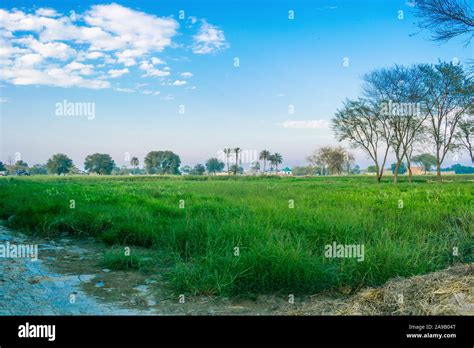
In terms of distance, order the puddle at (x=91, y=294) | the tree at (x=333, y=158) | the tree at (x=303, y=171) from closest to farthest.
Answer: the puddle at (x=91, y=294)
the tree at (x=333, y=158)
the tree at (x=303, y=171)

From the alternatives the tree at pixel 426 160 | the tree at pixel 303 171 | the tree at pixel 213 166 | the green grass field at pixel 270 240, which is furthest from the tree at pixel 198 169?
the green grass field at pixel 270 240

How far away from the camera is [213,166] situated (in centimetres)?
9331

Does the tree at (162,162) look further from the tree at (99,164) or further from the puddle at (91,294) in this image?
the puddle at (91,294)

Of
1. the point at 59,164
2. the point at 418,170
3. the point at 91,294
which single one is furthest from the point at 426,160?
the point at 91,294

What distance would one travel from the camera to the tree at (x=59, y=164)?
7626 cm

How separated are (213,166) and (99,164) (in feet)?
91.9

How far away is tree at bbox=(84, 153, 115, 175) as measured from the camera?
8112 cm

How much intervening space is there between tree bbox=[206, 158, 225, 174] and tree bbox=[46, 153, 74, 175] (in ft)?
107

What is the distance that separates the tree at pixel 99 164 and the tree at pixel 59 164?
3803mm

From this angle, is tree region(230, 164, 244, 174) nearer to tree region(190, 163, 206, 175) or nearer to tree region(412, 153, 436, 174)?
tree region(190, 163, 206, 175)

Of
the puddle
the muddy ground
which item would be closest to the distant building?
the muddy ground

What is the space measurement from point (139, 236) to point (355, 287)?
14.4 feet
